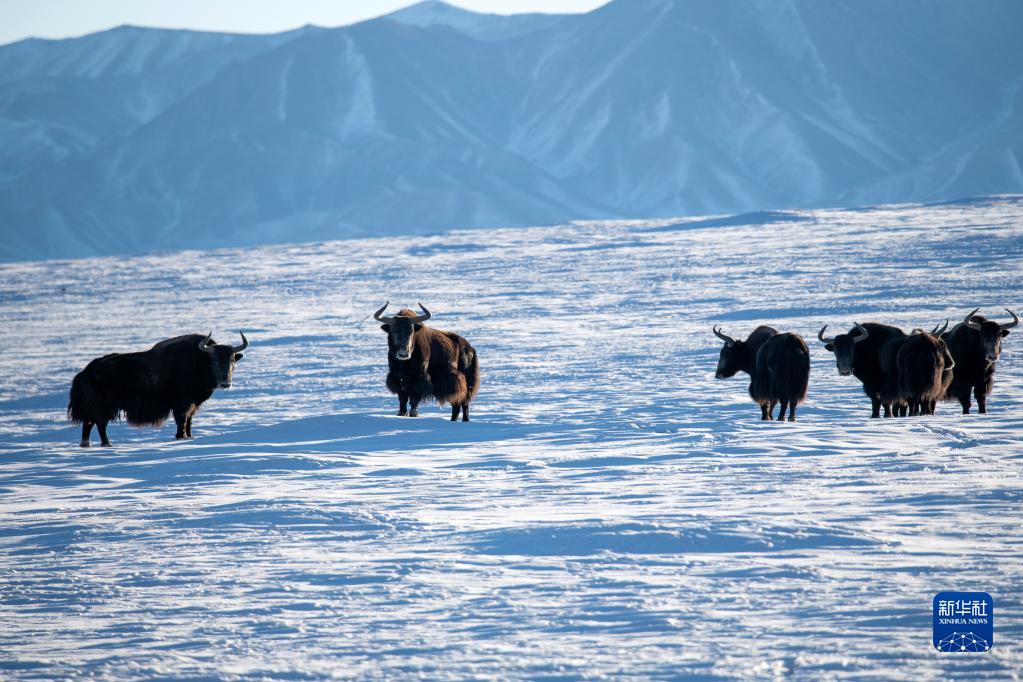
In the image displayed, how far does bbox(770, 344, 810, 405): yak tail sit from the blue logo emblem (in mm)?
7113

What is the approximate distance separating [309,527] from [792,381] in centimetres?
655

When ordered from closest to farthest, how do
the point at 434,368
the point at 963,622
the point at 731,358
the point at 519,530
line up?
the point at 963,622, the point at 519,530, the point at 434,368, the point at 731,358

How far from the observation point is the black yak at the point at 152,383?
1277 centimetres

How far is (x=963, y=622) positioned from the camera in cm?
577

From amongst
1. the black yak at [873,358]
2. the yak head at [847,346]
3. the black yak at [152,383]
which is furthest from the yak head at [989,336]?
the black yak at [152,383]

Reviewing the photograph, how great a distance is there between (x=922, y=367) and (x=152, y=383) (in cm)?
799

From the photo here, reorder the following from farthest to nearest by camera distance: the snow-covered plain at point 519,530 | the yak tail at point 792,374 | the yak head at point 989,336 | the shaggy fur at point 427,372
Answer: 1. the shaggy fur at point 427,372
2. the yak head at point 989,336
3. the yak tail at point 792,374
4. the snow-covered plain at point 519,530

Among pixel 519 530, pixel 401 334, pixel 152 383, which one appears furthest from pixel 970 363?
pixel 152 383

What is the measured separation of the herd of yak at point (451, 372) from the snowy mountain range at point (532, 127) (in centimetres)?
10266

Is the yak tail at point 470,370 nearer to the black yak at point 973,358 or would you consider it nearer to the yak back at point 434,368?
the yak back at point 434,368

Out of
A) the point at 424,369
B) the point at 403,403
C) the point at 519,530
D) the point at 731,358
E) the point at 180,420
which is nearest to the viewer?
the point at 519,530

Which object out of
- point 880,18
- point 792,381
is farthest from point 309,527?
point 880,18

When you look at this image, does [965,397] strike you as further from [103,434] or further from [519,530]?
[103,434]

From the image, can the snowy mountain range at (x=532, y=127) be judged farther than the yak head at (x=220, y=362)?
Yes
